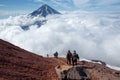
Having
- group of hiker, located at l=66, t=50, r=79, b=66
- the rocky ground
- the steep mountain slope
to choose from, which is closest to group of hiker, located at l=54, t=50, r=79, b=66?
group of hiker, located at l=66, t=50, r=79, b=66

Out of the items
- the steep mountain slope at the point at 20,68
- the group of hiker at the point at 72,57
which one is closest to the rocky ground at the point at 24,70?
the steep mountain slope at the point at 20,68

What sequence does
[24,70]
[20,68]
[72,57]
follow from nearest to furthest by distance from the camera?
[24,70]
[20,68]
[72,57]

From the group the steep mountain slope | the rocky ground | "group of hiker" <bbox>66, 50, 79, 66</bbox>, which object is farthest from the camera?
"group of hiker" <bbox>66, 50, 79, 66</bbox>

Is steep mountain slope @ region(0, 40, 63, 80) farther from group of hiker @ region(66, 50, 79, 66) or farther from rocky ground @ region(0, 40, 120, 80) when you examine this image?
group of hiker @ region(66, 50, 79, 66)

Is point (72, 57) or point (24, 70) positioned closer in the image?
point (24, 70)

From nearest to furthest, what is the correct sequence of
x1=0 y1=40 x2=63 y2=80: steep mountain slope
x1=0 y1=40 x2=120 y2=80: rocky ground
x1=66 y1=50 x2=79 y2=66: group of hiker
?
x1=0 y1=40 x2=63 y2=80: steep mountain slope, x1=0 y1=40 x2=120 y2=80: rocky ground, x1=66 y1=50 x2=79 y2=66: group of hiker

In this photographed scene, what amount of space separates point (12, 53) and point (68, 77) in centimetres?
1178

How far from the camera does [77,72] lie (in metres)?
45.4

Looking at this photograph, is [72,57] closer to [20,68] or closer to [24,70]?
[24,70]

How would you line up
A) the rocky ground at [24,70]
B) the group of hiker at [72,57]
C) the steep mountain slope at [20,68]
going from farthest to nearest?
1. the group of hiker at [72,57]
2. the rocky ground at [24,70]
3. the steep mountain slope at [20,68]

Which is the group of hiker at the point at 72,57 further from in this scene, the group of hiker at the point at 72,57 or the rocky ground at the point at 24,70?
the rocky ground at the point at 24,70

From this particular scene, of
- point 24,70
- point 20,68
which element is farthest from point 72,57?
point 20,68

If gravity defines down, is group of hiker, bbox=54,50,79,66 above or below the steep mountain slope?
above

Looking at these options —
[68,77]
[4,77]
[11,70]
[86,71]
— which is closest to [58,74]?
[68,77]
